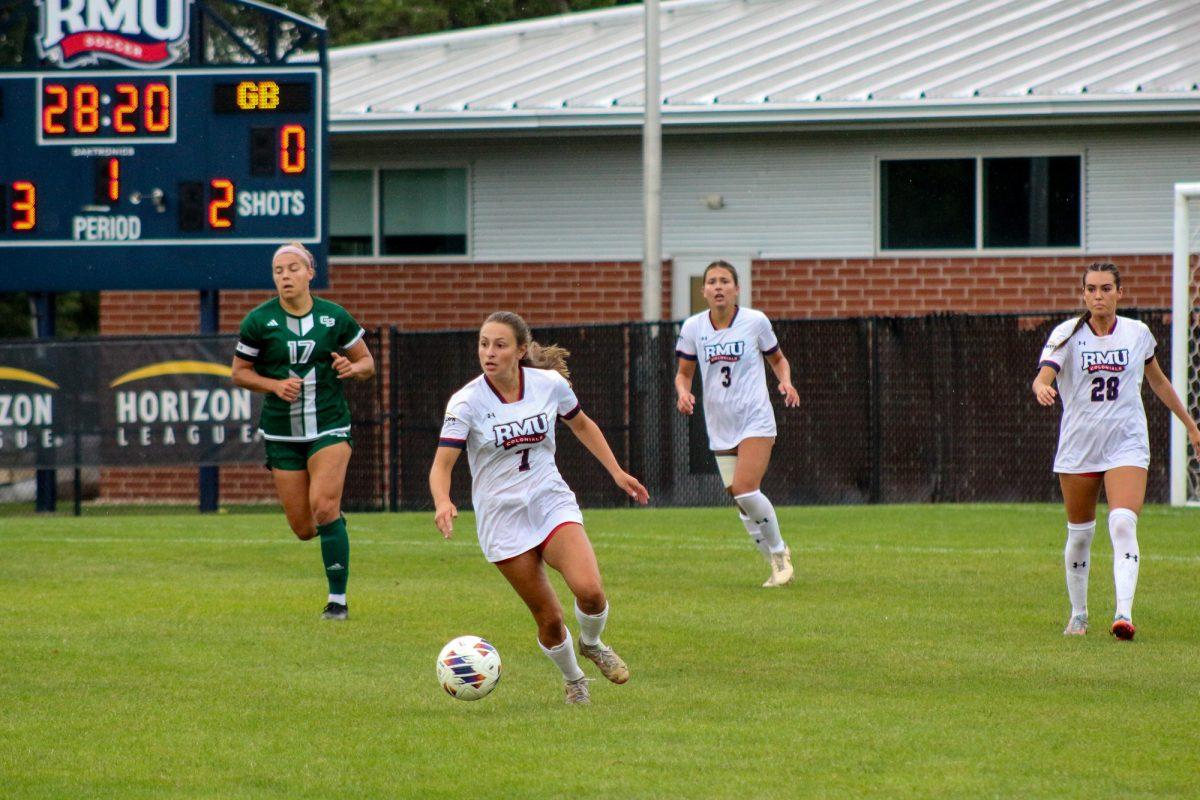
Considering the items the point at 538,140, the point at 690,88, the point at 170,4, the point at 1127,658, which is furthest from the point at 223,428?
the point at 1127,658

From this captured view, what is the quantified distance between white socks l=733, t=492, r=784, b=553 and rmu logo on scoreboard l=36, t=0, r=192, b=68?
11.1 m

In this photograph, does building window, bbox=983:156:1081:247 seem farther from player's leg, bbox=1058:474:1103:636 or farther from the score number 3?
player's leg, bbox=1058:474:1103:636

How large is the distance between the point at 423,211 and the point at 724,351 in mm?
12829

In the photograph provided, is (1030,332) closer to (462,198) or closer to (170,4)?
(462,198)

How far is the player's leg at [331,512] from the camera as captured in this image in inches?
417

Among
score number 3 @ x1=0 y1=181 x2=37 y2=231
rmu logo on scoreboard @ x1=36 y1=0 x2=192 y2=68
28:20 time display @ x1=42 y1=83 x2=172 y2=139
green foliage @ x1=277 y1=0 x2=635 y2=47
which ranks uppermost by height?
green foliage @ x1=277 y1=0 x2=635 y2=47

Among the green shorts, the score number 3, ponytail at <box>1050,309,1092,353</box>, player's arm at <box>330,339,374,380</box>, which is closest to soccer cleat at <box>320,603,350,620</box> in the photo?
the green shorts

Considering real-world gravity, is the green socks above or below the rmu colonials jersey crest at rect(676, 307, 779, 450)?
below

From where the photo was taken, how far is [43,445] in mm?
19938

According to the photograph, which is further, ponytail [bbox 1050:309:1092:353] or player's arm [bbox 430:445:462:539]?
ponytail [bbox 1050:309:1092:353]

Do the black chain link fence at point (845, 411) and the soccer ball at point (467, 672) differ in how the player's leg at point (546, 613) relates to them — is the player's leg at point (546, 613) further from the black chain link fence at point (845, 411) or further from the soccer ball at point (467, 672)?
the black chain link fence at point (845, 411)

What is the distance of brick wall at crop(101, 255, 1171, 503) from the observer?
23000 millimetres

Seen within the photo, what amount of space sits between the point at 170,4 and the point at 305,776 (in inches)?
625

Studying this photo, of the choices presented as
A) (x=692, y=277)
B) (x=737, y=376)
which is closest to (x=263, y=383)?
(x=737, y=376)
